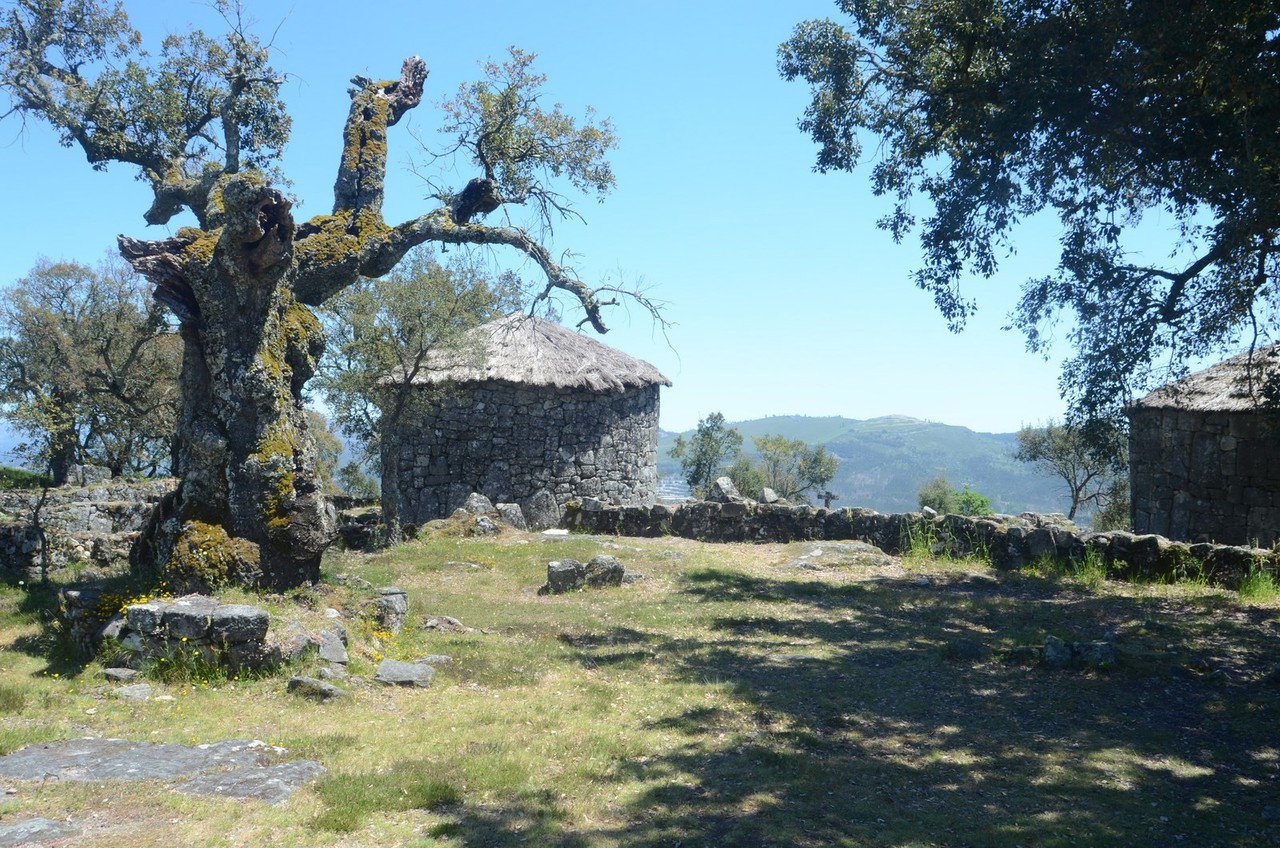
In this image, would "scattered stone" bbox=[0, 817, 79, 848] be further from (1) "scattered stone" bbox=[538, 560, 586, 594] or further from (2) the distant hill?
(2) the distant hill

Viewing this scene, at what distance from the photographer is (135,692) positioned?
6910mm

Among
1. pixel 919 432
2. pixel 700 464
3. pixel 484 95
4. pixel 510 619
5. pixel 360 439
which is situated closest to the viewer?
pixel 510 619

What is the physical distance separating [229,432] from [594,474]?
14.0m

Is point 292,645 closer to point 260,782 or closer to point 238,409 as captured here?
point 260,782

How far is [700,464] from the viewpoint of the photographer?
1622 inches

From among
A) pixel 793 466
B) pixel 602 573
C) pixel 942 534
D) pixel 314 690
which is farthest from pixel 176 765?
pixel 793 466

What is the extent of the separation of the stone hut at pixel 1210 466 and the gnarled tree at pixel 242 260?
11.9 metres

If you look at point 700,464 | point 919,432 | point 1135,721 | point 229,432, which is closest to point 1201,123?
point 1135,721

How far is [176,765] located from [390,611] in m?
3.83

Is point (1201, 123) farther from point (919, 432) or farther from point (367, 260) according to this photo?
point (919, 432)

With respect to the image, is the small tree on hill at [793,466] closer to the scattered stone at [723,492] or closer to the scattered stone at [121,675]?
the scattered stone at [723,492]

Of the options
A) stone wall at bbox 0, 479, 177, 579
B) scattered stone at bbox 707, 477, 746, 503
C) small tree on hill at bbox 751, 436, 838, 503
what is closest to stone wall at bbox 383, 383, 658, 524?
scattered stone at bbox 707, 477, 746, 503

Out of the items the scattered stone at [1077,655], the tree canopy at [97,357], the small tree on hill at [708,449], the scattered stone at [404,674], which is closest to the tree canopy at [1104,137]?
the scattered stone at [1077,655]

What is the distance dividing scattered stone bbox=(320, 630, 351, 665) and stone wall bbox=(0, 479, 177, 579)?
151 inches
